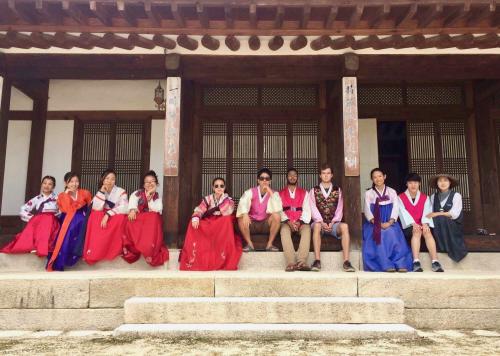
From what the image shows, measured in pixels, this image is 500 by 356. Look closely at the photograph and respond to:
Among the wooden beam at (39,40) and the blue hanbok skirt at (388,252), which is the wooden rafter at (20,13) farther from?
the blue hanbok skirt at (388,252)

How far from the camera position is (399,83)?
7555 millimetres

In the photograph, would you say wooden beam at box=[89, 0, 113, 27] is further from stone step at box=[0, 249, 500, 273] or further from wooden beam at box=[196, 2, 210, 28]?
stone step at box=[0, 249, 500, 273]

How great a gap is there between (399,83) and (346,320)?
17.3 feet

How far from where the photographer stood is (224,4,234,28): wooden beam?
5129 mm

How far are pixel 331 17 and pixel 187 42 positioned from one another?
215 cm

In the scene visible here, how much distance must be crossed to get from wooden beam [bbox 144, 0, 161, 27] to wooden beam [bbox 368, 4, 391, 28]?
2985mm

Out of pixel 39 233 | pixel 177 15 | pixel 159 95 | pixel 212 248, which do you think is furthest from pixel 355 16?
pixel 39 233

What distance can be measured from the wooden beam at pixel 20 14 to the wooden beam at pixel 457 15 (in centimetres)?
581

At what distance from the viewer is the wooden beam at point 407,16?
16.6ft

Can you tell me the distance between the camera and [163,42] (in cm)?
587

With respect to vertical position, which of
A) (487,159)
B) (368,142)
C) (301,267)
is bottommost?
(301,267)

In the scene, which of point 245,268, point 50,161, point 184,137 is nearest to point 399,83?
point 184,137

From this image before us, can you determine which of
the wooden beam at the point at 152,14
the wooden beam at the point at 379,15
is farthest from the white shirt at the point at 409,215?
the wooden beam at the point at 152,14

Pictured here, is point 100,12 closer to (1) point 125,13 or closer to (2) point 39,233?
(1) point 125,13
